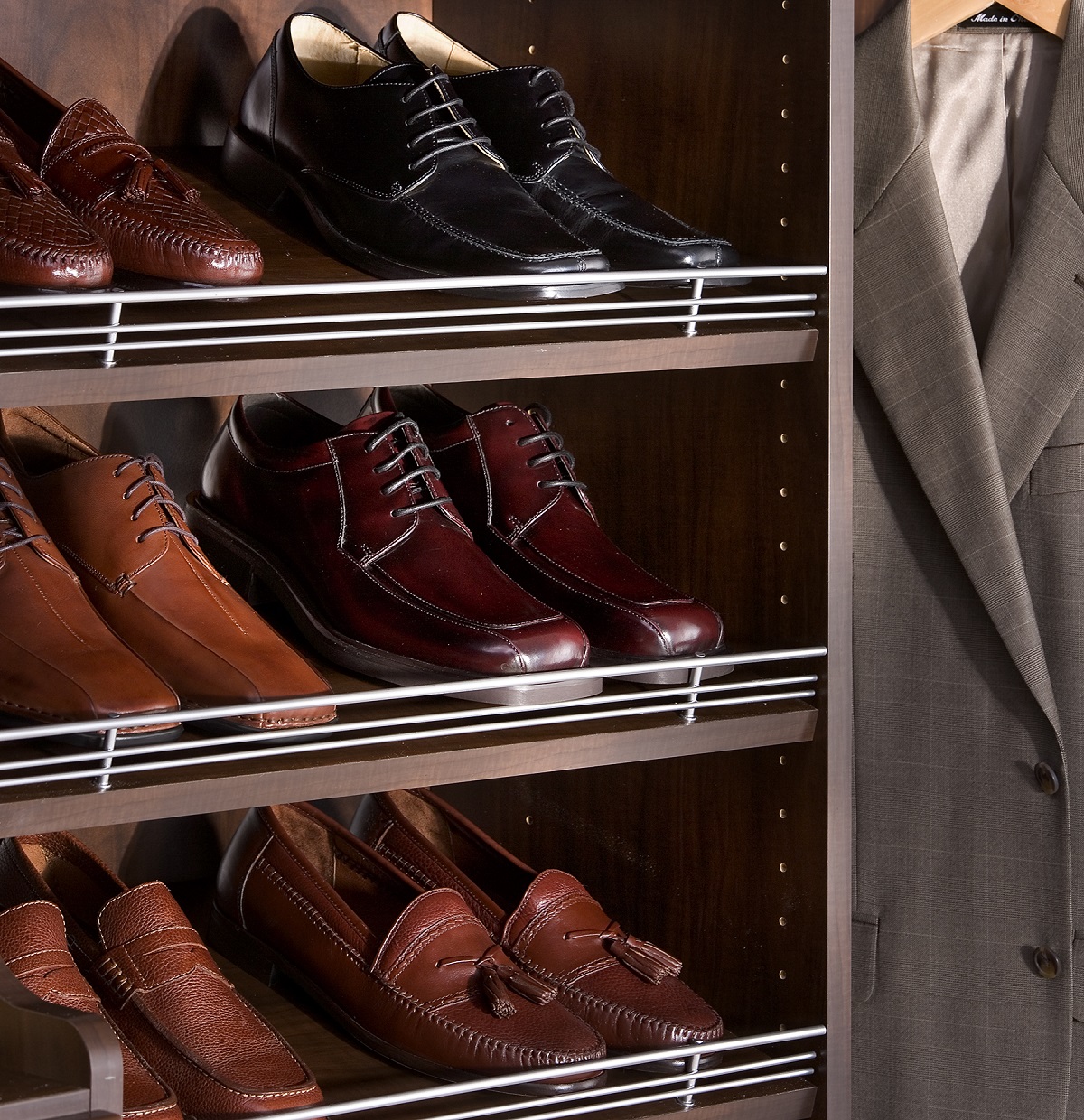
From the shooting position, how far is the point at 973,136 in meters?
1.44

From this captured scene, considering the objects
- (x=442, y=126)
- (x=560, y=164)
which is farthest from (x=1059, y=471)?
(x=442, y=126)

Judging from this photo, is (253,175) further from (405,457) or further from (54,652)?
(54,652)

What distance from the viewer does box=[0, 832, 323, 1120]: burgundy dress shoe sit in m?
1.03

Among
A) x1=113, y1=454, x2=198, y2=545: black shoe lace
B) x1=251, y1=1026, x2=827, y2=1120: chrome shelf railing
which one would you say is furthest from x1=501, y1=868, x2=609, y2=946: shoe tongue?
x1=113, y1=454, x2=198, y2=545: black shoe lace

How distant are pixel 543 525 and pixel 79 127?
0.46 meters

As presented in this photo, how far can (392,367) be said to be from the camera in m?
1.01

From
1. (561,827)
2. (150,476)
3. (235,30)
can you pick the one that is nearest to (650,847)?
(561,827)

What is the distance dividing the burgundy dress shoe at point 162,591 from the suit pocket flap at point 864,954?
0.65m

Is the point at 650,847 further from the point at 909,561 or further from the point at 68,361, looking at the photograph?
the point at 68,361

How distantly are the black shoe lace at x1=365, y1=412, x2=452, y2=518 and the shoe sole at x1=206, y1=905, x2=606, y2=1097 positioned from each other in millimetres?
394

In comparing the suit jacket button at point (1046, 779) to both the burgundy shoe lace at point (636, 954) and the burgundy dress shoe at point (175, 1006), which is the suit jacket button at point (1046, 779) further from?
the burgundy dress shoe at point (175, 1006)

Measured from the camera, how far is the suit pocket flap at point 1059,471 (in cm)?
136

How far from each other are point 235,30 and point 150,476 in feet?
1.70

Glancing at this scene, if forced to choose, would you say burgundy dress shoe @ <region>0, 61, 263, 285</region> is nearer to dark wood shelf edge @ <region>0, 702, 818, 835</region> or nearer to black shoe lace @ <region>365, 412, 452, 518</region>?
black shoe lace @ <region>365, 412, 452, 518</region>
